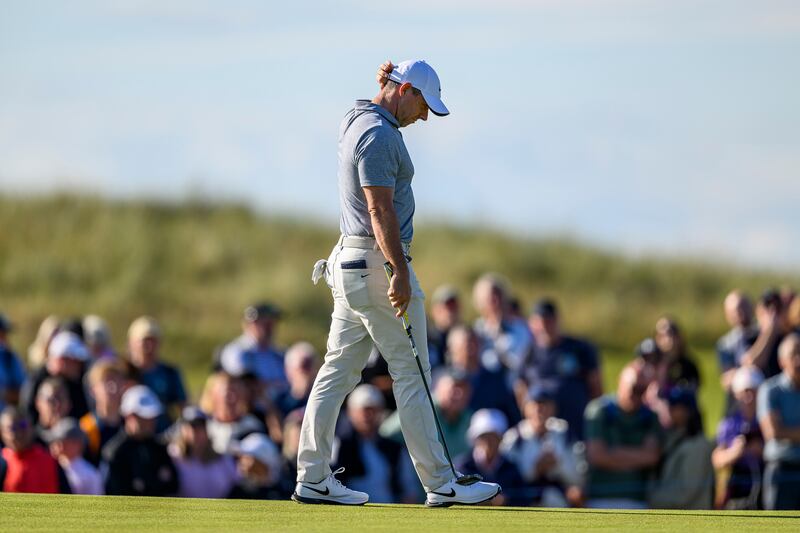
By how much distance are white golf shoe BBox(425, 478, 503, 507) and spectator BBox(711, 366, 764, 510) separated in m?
4.24

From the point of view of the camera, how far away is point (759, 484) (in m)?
11.4

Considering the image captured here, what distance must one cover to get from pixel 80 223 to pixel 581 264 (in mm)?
11546

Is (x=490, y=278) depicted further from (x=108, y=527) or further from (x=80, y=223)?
(x=80, y=223)

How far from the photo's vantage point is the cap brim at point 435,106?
734 centimetres

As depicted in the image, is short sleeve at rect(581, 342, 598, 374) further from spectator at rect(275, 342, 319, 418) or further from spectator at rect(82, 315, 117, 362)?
spectator at rect(82, 315, 117, 362)

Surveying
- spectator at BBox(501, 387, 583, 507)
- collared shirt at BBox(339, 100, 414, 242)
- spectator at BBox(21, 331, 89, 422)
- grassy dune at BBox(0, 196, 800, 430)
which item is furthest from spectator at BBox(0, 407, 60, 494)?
grassy dune at BBox(0, 196, 800, 430)

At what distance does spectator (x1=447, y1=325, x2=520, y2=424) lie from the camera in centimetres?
1217

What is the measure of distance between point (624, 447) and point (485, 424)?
1.12 meters

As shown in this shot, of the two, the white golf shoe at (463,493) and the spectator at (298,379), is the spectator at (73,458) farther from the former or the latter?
the white golf shoe at (463,493)

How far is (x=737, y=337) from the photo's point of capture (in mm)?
13320

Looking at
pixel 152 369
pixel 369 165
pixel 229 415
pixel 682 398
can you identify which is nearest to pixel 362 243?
pixel 369 165

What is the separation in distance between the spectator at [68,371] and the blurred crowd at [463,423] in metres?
0.02

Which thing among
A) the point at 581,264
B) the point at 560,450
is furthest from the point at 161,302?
the point at 560,450

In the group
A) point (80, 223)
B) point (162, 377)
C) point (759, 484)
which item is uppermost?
point (80, 223)
